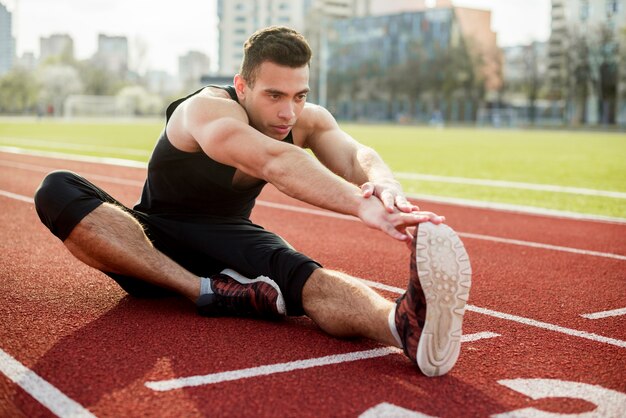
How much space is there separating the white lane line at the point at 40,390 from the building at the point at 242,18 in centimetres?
15705

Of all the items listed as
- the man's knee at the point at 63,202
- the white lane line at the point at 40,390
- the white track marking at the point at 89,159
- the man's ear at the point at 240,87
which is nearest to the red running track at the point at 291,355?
the white lane line at the point at 40,390

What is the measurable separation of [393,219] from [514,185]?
10687 millimetres

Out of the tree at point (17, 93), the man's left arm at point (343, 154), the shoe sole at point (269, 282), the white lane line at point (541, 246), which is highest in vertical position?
the tree at point (17, 93)

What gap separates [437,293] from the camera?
321 cm

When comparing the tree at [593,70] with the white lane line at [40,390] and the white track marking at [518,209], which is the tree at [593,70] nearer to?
the white track marking at [518,209]

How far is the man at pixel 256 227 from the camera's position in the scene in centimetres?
330

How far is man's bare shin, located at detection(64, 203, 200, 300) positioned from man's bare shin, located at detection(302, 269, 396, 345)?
2.54 ft

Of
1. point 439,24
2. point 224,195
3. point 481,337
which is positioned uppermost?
point 439,24

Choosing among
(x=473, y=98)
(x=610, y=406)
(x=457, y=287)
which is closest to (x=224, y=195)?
(x=457, y=287)

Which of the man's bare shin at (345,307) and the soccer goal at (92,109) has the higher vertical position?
the soccer goal at (92,109)

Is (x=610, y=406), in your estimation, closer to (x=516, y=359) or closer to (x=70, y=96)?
(x=516, y=359)

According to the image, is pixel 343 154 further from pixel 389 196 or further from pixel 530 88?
pixel 530 88

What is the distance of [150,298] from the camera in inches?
188

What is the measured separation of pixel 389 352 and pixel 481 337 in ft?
2.08
